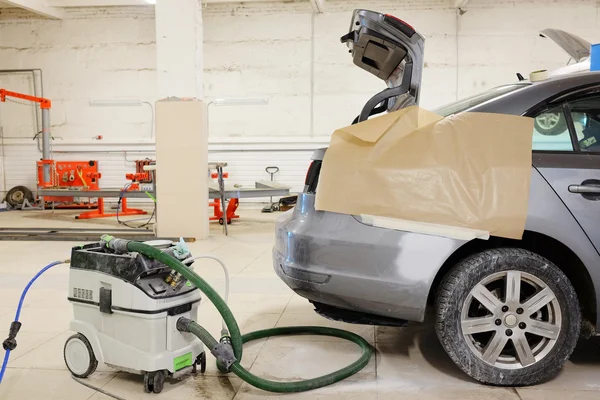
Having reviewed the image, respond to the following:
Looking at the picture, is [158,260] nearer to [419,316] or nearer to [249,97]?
→ [419,316]

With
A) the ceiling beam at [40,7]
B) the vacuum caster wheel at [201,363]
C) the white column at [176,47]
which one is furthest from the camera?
the ceiling beam at [40,7]

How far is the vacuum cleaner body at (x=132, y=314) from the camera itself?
2.28 meters

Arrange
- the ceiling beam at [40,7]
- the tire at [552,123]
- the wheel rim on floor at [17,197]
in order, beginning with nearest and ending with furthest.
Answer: the tire at [552,123]
the ceiling beam at [40,7]
the wheel rim on floor at [17,197]

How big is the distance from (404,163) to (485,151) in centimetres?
36

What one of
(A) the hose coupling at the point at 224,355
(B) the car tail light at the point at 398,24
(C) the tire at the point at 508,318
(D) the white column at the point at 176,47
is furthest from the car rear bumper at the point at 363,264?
(D) the white column at the point at 176,47

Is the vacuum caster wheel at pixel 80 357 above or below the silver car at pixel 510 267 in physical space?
below

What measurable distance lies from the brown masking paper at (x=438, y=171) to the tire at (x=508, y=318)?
0.19 m

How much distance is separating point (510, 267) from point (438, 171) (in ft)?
1.78

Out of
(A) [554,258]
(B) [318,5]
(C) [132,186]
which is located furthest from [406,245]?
(B) [318,5]

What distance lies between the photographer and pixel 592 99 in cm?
250

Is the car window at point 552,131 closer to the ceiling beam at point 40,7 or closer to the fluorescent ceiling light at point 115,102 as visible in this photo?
the fluorescent ceiling light at point 115,102

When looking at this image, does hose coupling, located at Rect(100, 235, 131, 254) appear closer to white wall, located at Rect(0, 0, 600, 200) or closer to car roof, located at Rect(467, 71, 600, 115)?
car roof, located at Rect(467, 71, 600, 115)

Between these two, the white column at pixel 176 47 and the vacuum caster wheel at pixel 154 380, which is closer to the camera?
the vacuum caster wheel at pixel 154 380

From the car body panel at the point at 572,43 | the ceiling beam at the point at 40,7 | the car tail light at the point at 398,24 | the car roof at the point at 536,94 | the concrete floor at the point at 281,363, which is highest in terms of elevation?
the ceiling beam at the point at 40,7
